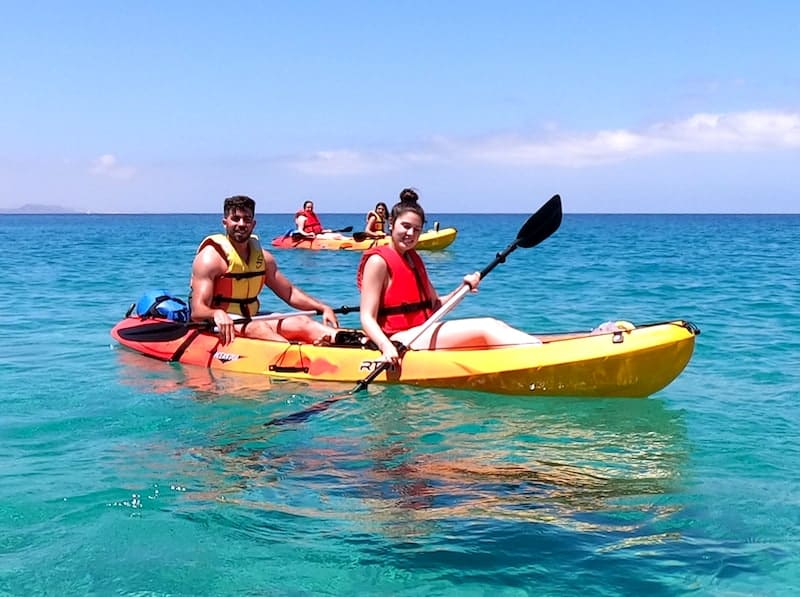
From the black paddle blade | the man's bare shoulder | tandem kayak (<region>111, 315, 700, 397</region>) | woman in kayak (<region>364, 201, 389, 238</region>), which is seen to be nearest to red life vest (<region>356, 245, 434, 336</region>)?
tandem kayak (<region>111, 315, 700, 397</region>)

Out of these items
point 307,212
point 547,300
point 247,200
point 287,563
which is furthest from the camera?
point 307,212

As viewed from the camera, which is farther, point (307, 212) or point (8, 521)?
point (307, 212)

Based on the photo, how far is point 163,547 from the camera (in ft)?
11.5

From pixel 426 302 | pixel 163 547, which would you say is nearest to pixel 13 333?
pixel 426 302

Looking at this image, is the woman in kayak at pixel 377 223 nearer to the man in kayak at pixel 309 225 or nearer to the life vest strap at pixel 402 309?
the man in kayak at pixel 309 225

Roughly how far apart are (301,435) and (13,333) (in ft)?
19.5

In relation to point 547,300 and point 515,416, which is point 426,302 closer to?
point 515,416

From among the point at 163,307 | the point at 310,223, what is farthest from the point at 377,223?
the point at 163,307

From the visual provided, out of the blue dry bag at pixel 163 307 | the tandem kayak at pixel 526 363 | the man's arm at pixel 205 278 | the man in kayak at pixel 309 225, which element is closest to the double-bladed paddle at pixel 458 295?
the tandem kayak at pixel 526 363

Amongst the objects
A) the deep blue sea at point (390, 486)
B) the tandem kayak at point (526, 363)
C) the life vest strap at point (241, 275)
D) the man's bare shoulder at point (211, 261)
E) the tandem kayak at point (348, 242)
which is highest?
the tandem kayak at point (348, 242)

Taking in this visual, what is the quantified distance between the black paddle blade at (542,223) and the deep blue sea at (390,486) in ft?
4.75

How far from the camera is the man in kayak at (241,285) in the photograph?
6711 mm

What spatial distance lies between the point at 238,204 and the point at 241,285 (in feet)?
2.34

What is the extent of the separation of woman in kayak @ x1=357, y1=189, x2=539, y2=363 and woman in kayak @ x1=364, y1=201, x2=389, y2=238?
14904mm
